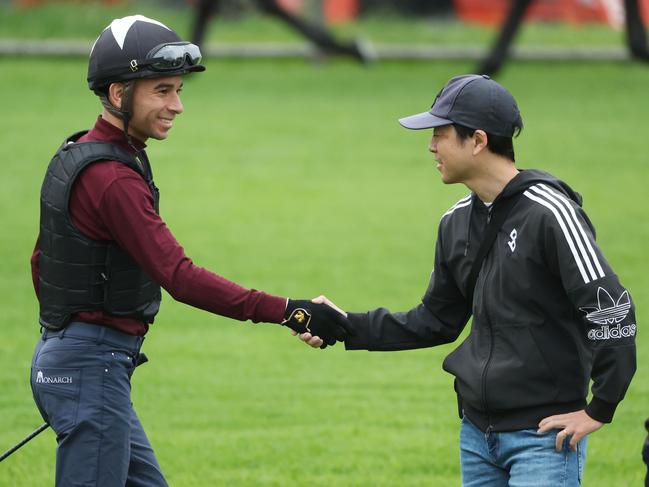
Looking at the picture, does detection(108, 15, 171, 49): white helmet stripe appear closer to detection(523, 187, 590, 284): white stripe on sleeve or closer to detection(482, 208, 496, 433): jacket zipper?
detection(482, 208, 496, 433): jacket zipper

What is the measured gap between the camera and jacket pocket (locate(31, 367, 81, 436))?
395 centimetres

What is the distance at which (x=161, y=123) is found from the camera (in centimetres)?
413

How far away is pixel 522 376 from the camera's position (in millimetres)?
3795

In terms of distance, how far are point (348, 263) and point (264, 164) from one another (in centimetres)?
526

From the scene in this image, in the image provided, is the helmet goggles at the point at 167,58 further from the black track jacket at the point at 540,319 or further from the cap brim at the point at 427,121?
the black track jacket at the point at 540,319

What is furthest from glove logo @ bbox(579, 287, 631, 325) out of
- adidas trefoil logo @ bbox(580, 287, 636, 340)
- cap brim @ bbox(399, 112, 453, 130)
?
cap brim @ bbox(399, 112, 453, 130)

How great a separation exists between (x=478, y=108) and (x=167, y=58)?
0.99m

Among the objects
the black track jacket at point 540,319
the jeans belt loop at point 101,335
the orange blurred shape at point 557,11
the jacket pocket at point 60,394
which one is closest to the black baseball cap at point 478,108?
the black track jacket at point 540,319

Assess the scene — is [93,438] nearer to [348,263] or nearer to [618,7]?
[348,263]

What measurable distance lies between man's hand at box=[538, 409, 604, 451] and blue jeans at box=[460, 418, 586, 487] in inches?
1.6

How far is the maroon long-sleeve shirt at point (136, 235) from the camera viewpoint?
12.8 ft

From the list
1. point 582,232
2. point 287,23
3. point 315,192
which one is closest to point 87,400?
point 582,232

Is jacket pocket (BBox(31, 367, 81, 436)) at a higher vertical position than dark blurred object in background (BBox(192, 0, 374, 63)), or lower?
lower

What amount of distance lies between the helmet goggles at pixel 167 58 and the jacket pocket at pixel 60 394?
98 centimetres
